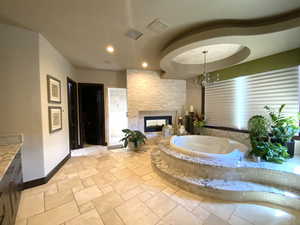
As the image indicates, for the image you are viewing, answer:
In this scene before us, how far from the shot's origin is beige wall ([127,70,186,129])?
4.12m

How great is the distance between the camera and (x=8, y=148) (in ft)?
5.65

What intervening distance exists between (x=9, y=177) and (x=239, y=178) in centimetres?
291

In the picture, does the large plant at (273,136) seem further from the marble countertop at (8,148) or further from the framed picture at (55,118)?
the framed picture at (55,118)

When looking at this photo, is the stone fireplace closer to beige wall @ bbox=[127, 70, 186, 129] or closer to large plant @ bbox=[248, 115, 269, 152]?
beige wall @ bbox=[127, 70, 186, 129]

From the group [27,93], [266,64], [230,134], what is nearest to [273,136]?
[230,134]

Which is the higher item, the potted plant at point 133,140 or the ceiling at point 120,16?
the ceiling at point 120,16

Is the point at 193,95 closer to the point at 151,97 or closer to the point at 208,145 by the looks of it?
the point at 151,97

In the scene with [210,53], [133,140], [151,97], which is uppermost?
[210,53]

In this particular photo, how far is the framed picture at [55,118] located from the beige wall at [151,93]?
1875 mm

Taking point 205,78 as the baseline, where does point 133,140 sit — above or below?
below

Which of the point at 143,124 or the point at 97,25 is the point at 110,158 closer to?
the point at 143,124

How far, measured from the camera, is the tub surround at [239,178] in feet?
5.72

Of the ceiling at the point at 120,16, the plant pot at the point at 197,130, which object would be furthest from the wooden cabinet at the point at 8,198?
the plant pot at the point at 197,130

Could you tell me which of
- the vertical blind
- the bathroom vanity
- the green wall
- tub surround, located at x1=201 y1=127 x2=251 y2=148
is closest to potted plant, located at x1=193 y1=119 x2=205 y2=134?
tub surround, located at x1=201 y1=127 x2=251 y2=148
